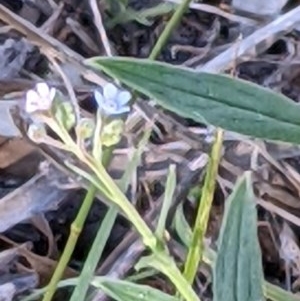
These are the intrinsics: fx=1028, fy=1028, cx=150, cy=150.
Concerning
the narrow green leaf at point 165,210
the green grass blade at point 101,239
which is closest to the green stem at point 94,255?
the green grass blade at point 101,239

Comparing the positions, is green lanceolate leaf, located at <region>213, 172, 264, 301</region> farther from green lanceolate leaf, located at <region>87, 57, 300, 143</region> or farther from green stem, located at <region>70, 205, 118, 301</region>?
green stem, located at <region>70, 205, 118, 301</region>

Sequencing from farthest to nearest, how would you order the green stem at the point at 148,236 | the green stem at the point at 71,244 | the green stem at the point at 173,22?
the green stem at the point at 173,22 → the green stem at the point at 71,244 → the green stem at the point at 148,236

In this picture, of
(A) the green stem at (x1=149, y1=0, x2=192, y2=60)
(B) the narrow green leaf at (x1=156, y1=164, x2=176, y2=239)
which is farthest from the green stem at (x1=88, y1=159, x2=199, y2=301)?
(A) the green stem at (x1=149, y1=0, x2=192, y2=60)

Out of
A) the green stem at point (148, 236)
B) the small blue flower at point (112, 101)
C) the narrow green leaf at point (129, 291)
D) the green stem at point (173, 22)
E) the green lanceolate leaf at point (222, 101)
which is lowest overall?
the narrow green leaf at point (129, 291)

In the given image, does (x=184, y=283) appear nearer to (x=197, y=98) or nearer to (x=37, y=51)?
(x=197, y=98)

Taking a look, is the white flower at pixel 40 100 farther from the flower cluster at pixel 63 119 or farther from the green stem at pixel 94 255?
the green stem at pixel 94 255

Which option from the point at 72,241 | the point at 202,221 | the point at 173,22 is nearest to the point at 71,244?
the point at 72,241

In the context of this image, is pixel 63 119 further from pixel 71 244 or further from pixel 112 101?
pixel 71 244

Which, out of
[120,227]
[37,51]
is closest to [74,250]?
[120,227]
